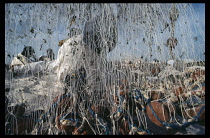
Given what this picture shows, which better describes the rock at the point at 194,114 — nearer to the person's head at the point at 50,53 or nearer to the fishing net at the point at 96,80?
the fishing net at the point at 96,80

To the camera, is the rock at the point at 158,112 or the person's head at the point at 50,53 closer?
the rock at the point at 158,112

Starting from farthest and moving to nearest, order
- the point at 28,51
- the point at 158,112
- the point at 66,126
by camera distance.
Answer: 1. the point at 28,51
2. the point at 158,112
3. the point at 66,126

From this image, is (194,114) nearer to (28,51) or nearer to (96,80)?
(96,80)

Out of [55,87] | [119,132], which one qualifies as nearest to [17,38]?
[55,87]

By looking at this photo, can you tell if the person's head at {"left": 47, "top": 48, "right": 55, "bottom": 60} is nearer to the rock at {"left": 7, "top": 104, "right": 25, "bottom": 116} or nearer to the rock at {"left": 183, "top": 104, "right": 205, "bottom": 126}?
the rock at {"left": 7, "top": 104, "right": 25, "bottom": 116}

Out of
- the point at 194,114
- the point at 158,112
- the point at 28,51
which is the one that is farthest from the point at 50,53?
the point at 194,114

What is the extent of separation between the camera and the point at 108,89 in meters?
1.38

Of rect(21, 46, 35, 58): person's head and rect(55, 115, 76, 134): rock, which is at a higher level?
rect(21, 46, 35, 58): person's head

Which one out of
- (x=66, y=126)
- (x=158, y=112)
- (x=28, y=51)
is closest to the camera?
(x=66, y=126)

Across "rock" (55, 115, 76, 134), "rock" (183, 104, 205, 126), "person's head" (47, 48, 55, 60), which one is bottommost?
"rock" (55, 115, 76, 134)

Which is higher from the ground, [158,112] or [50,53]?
[50,53]

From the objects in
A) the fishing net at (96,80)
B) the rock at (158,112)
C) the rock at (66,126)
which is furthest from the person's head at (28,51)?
the rock at (158,112)

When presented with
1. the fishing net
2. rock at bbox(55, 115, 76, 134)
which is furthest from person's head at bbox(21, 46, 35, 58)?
rock at bbox(55, 115, 76, 134)

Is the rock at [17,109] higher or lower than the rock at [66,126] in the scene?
higher
